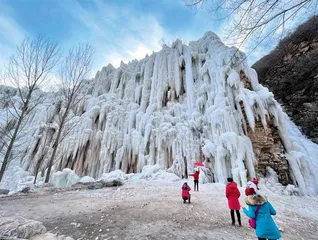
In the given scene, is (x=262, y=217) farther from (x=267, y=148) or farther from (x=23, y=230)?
(x=267, y=148)

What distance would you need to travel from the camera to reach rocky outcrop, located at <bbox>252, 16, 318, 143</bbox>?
1181cm

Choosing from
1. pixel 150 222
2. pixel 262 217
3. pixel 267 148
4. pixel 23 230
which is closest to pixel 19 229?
pixel 23 230

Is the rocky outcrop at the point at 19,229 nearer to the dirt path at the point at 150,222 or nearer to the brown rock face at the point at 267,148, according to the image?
the dirt path at the point at 150,222

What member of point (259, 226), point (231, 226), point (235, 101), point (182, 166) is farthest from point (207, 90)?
point (259, 226)

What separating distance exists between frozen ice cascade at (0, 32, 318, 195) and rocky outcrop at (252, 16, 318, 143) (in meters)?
0.92

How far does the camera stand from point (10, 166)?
14.5 m

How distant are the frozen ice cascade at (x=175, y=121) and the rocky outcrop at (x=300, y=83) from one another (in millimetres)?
922

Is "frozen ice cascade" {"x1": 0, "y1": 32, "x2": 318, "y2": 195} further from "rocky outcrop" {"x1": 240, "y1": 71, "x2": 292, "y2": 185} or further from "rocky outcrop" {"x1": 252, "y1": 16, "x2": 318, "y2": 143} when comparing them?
"rocky outcrop" {"x1": 252, "y1": 16, "x2": 318, "y2": 143}

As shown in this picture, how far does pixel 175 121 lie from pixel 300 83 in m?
11.2

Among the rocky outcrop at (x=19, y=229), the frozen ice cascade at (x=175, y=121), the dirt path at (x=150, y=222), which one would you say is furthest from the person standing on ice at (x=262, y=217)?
the frozen ice cascade at (x=175, y=121)

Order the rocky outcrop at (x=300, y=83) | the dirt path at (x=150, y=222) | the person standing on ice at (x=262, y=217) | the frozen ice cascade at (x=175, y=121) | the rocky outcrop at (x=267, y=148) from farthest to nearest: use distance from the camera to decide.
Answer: the rocky outcrop at (x=300, y=83), the rocky outcrop at (x=267, y=148), the frozen ice cascade at (x=175, y=121), the dirt path at (x=150, y=222), the person standing on ice at (x=262, y=217)

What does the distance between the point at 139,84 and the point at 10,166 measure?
13164 mm

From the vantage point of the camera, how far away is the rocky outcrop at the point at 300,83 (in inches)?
465

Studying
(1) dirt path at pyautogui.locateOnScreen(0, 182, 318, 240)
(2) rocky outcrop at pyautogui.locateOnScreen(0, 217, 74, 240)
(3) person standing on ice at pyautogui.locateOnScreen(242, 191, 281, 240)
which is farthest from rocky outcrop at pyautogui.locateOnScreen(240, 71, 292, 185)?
(2) rocky outcrop at pyautogui.locateOnScreen(0, 217, 74, 240)
